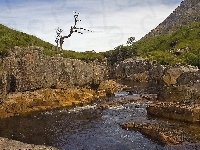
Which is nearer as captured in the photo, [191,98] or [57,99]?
[191,98]

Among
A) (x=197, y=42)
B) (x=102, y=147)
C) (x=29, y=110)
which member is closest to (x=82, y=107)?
(x=29, y=110)

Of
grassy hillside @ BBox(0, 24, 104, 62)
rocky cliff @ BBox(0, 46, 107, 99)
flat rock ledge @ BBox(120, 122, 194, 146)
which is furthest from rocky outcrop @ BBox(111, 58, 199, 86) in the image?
flat rock ledge @ BBox(120, 122, 194, 146)

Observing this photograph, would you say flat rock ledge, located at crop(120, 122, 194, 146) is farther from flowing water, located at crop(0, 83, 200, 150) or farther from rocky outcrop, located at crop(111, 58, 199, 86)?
rocky outcrop, located at crop(111, 58, 199, 86)

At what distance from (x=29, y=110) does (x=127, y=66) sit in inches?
2923

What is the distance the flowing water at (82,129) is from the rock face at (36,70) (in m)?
7.41

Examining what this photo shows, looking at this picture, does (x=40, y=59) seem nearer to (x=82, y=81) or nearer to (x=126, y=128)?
(x=82, y=81)

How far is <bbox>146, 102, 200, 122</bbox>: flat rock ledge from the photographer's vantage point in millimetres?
40688

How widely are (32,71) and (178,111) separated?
2811 centimetres

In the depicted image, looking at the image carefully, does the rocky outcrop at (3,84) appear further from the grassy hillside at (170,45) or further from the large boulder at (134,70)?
the grassy hillside at (170,45)

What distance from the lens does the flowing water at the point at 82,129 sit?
3359 cm

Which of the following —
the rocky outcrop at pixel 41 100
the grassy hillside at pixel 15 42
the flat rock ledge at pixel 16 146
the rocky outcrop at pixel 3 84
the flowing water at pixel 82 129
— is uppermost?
the grassy hillside at pixel 15 42

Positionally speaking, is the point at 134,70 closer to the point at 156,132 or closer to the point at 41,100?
the point at 41,100

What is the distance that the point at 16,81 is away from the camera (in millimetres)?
54312

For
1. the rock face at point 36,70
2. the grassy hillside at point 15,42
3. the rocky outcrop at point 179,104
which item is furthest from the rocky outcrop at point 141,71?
the rocky outcrop at point 179,104
